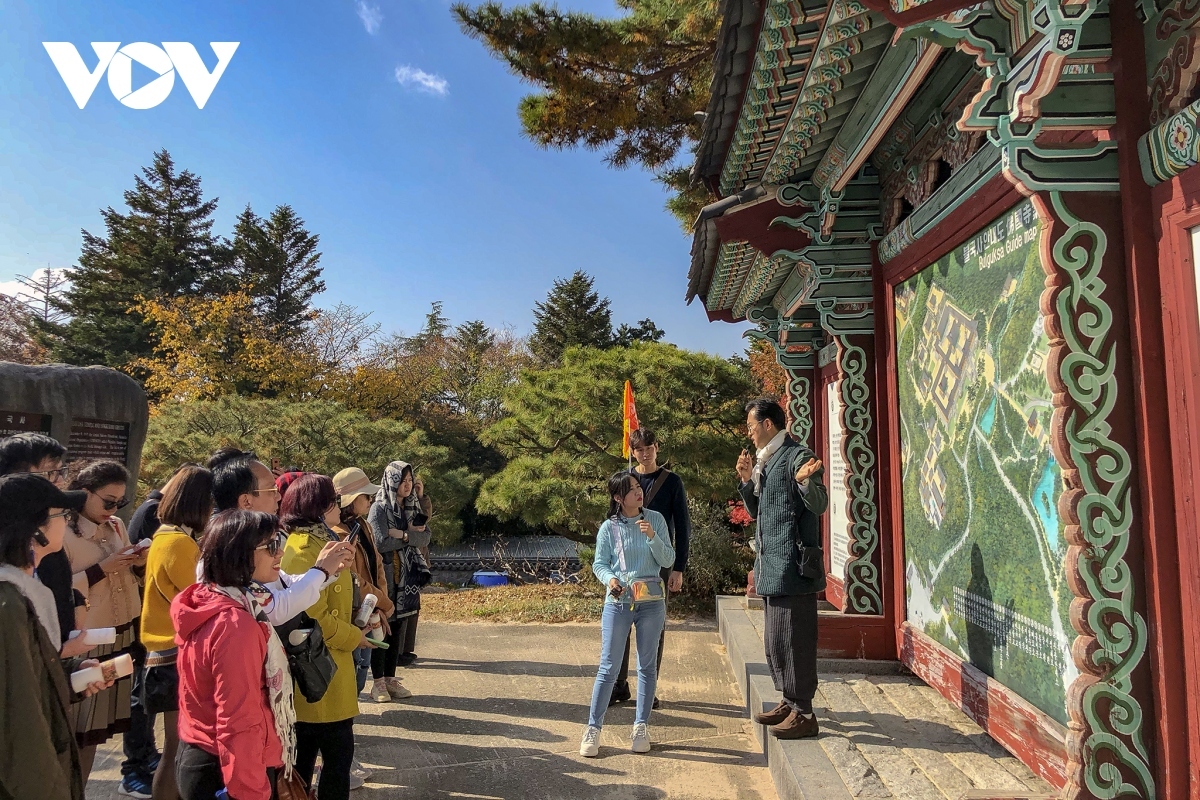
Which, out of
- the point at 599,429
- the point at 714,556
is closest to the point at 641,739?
the point at 714,556

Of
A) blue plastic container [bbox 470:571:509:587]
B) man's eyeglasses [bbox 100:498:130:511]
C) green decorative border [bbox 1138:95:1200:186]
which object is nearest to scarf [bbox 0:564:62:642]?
man's eyeglasses [bbox 100:498:130:511]

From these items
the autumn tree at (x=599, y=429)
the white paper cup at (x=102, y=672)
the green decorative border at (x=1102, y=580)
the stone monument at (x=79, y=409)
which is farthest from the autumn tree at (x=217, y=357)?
the green decorative border at (x=1102, y=580)

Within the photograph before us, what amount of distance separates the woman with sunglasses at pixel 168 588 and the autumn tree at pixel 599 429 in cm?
588

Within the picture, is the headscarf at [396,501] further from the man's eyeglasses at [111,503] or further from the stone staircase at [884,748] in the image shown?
the stone staircase at [884,748]

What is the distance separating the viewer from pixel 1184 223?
1910mm

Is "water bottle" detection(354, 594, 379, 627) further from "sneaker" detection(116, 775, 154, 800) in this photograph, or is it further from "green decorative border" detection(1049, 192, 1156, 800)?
"green decorative border" detection(1049, 192, 1156, 800)

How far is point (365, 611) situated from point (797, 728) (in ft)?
6.87

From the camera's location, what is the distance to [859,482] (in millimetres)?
4609

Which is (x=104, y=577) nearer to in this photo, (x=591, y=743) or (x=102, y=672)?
(x=102, y=672)

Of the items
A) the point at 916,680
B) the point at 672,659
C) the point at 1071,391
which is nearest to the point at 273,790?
the point at 1071,391

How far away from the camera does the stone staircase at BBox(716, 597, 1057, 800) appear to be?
112 inches

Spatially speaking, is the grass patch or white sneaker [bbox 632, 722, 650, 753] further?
the grass patch

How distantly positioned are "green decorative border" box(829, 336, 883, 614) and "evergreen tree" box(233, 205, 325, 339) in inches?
1020

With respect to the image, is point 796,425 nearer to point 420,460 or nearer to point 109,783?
point 109,783
